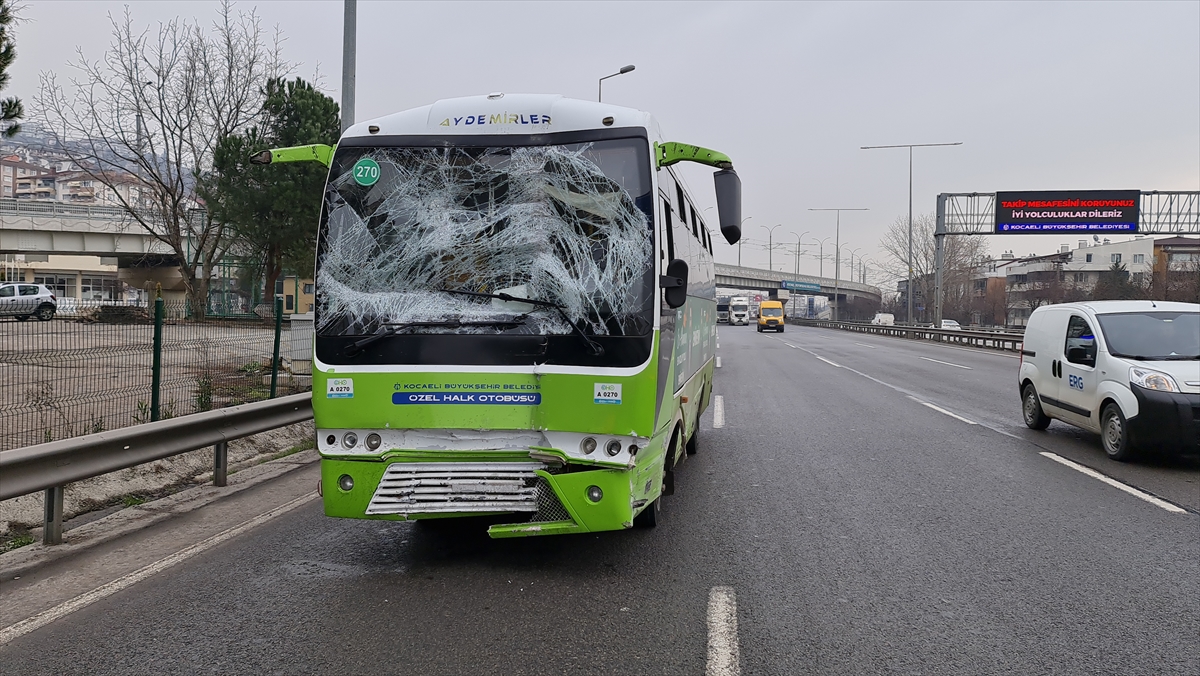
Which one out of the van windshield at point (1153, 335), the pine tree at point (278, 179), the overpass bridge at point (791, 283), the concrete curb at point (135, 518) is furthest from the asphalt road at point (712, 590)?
the overpass bridge at point (791, 283)

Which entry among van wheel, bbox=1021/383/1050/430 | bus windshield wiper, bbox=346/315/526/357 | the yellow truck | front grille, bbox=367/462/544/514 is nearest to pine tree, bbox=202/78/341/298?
van wheel, bbox=1021/383/1050/430

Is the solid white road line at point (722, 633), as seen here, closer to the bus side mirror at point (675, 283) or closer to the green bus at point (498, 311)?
the green bus at point (498, 311)

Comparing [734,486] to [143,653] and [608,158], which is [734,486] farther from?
[143,653]

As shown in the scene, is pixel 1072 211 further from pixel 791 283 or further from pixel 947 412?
pixel 791 283

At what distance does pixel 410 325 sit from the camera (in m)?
4.98

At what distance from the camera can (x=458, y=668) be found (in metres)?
3.67

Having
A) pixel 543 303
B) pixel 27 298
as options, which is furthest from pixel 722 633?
pixel 27 298

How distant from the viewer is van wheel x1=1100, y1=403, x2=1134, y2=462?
8.48 m

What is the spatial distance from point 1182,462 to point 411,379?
326 inches

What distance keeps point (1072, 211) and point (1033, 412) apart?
1243 inches

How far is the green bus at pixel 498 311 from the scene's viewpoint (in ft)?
15.9

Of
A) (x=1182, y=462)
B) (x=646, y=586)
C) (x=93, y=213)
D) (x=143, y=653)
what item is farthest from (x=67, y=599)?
(x=93, y=213)

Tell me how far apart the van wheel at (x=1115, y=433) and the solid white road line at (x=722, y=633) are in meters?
5.93

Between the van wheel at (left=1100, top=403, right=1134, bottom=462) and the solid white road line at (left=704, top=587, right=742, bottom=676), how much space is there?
5.93 metres
